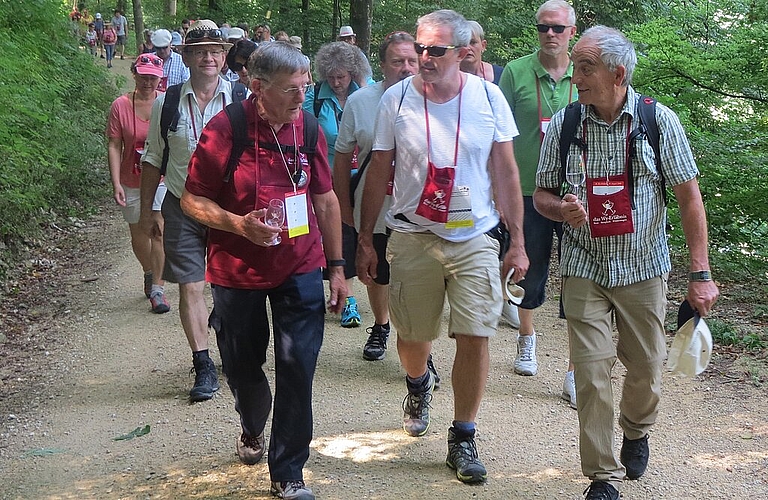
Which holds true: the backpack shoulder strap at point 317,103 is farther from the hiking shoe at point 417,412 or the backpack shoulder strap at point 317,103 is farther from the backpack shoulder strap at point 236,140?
the backpack shoulder strap at point 236,140

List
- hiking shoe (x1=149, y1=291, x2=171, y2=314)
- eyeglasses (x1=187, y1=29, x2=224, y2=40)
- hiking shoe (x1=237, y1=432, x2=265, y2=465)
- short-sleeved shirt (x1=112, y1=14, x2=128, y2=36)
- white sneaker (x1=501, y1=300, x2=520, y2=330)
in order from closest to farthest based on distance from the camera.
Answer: hiking shoe (x1=237, y1=432, x2=265, y2=465) → eyeglasses (x1=187, y1=29, x2=224, y2=40) → white sneaker (x1=501, y1=300, x2=520, y2=330) → hiking shoe (x1=149, y1=291, x2=171, y2=314) → short-sleeved shirt (x1=112, y1=14, x2=128, y2=36)

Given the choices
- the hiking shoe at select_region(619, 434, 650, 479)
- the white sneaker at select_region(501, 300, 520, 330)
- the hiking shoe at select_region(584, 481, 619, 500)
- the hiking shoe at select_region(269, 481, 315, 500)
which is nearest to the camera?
the hiking shoe at select_region(584, 481, 619, 500)

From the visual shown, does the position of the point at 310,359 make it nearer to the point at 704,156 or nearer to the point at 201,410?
the point at 201,410

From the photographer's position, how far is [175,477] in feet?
14.6

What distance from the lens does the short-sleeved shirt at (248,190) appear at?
3.89 m

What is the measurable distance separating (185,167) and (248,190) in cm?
172

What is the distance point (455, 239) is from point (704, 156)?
436 cm

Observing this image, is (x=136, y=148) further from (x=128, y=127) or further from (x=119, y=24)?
(x=119, y=24)

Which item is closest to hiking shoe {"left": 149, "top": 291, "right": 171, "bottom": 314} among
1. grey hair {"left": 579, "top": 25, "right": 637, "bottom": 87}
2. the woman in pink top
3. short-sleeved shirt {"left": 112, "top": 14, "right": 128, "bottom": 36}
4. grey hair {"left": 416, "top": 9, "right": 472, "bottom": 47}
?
the woman in pink top

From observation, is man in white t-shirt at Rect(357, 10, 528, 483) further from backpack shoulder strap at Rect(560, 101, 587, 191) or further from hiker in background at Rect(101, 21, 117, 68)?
hiker in background at Rect(101, 21, 117, 68)

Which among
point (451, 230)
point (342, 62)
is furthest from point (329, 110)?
point (451, 230)

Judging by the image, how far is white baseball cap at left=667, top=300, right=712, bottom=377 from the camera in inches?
152

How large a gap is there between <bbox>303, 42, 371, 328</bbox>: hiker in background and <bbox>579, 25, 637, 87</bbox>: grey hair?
267 centimetres

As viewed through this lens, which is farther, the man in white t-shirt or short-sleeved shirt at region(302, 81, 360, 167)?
short-sleeved shirt at region(302, 81, 360, 167)
